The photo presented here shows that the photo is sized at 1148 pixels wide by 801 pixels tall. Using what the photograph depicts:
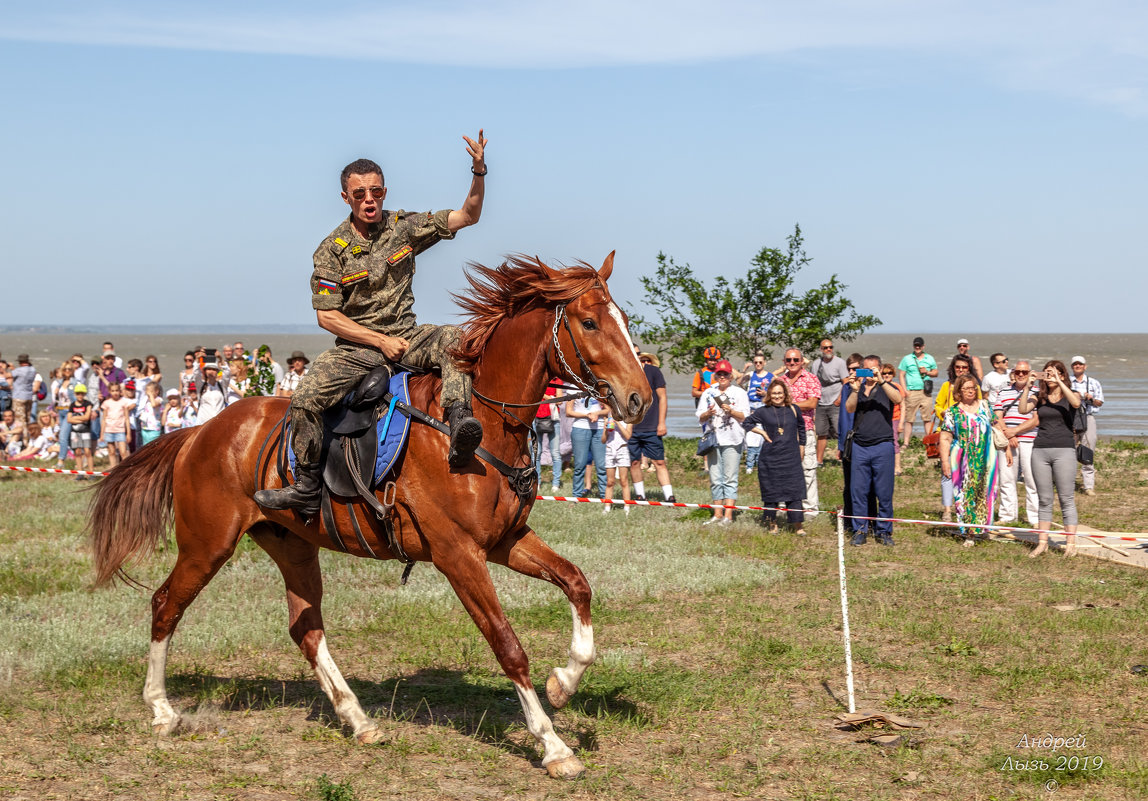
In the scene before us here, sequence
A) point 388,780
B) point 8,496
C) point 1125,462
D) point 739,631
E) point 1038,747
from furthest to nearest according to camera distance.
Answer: point 1125,462 < point 8,496 < point 739,631 < point 1038,747 < point 388,780

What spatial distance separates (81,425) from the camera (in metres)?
22.1

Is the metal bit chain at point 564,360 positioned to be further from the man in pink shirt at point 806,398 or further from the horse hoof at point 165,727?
the man in pink shirt at point 806,398

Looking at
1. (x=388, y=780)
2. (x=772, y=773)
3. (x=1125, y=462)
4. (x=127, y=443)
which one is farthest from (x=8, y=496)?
(x=1125, y=462)

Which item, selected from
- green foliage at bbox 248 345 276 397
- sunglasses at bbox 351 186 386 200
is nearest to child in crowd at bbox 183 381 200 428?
green foliage at bbox 248 345 276 397

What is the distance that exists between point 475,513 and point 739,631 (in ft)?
13.3

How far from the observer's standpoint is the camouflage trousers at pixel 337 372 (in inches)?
259

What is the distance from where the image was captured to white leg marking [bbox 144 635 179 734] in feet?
23.1

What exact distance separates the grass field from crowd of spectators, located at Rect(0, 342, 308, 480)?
16.3ft

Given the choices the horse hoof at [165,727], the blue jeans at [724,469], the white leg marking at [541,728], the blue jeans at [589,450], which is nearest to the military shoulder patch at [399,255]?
the white leg marking at [541,728]

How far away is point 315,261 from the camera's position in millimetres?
6625

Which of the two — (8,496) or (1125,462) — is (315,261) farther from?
Result: (1125,462)

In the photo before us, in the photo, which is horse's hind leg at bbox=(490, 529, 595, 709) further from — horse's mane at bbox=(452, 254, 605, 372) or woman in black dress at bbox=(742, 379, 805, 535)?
woman in black dress at bbox=(742, 379, 805, 535)

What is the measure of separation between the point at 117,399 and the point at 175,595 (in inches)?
603

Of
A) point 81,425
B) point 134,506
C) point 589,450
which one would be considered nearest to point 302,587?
point 134,506
